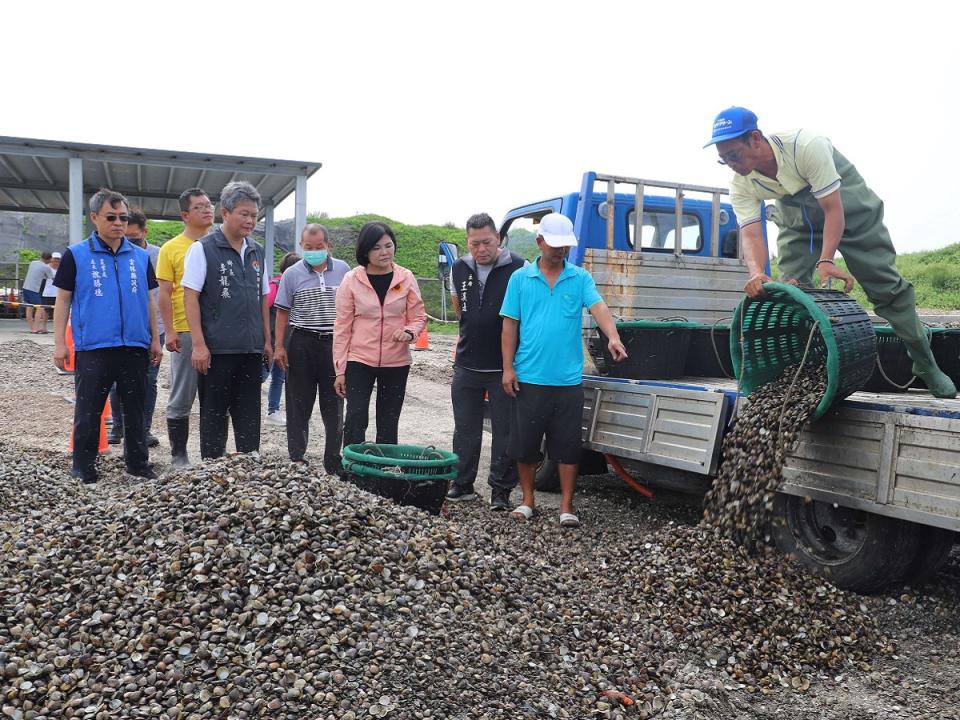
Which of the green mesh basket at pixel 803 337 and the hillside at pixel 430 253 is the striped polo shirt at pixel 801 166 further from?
the hillside at pixel 430 253

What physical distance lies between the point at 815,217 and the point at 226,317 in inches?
139

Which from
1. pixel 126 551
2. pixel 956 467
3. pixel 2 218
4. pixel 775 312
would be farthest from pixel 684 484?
pixel 2 218

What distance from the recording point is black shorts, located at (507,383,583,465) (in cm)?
518

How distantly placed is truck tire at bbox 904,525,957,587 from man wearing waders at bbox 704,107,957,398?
1148 millimetres

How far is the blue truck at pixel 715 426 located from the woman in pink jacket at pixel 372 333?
1.29 m

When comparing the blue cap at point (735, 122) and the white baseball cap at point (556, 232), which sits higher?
the blue cap at point (735, 122)

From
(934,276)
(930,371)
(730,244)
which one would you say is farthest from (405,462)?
(934,276)

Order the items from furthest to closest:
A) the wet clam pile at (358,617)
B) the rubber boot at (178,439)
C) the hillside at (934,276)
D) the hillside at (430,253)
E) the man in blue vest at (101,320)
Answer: the hillside at (430,253) → the hillside at (934,276) → the rubber boot at (178,439) → the man in blue vest at (101,320) → the wet clam pile at (358,617)

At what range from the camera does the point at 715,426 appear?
4461 mm

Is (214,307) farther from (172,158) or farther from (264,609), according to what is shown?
(172,158)

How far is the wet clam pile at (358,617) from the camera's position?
2752mm

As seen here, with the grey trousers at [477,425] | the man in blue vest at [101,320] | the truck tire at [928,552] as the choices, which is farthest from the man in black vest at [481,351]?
the truck tire at [928,552]

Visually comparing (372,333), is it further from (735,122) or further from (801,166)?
(801,166)

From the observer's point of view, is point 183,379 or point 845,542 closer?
point 845,542
